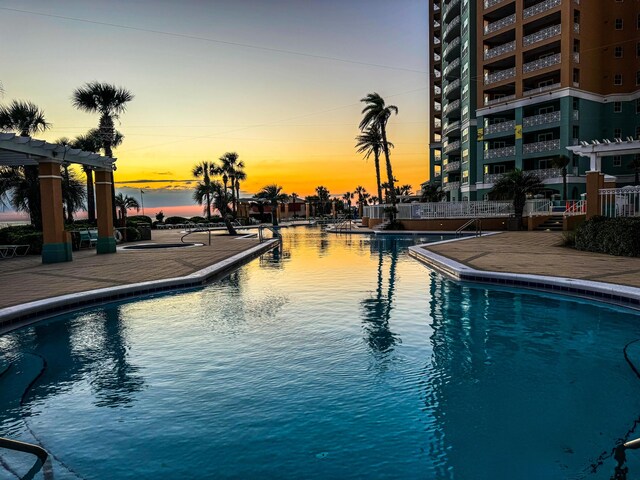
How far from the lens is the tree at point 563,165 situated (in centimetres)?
3659

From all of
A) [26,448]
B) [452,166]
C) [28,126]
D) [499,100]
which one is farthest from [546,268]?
[452,166]

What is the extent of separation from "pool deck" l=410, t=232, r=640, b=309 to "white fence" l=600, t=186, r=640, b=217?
2703mm

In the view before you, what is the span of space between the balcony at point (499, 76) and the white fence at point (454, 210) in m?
17.2

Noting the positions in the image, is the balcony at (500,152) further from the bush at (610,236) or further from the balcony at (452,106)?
the bush at (610,236)

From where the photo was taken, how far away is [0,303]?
955cm

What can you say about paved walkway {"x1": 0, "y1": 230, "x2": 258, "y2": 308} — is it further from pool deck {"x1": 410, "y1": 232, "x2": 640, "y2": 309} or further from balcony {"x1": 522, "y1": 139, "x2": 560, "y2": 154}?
balcony {"x1": 522, "y1": 139, "x2": 560, "y2": 154}

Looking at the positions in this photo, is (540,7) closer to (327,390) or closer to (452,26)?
(452,26)

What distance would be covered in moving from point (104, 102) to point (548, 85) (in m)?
38.9

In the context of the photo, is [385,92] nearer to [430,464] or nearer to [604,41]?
[604,41]

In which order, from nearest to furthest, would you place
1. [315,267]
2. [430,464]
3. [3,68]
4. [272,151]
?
1. [430,464]
2. [315,267]
3. [3,68]
4. [272,151]

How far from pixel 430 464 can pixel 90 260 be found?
57.1 feet

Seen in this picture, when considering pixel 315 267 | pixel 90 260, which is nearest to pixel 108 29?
pixel 90 260

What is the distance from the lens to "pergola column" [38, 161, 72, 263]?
17.0 meters

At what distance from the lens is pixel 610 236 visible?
664 inches
